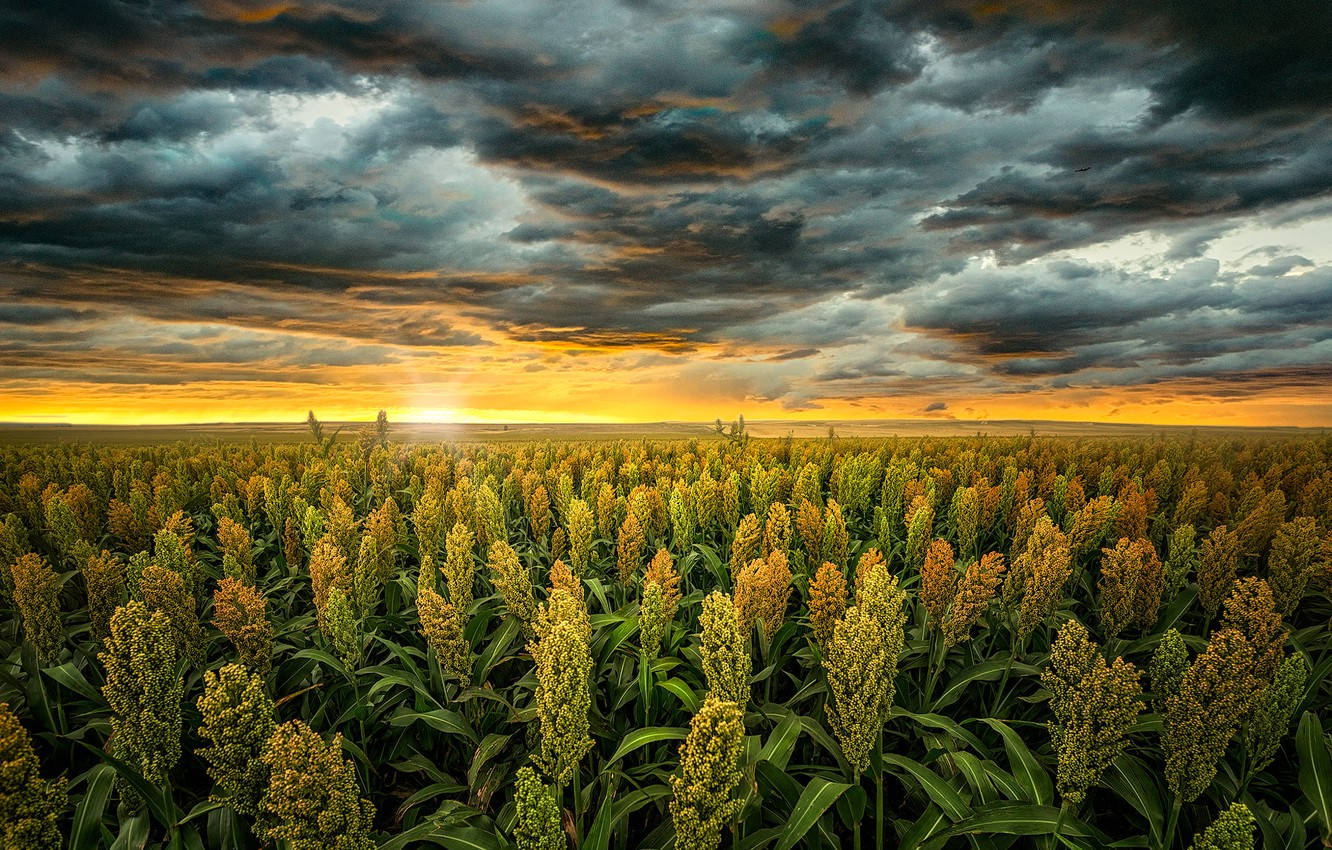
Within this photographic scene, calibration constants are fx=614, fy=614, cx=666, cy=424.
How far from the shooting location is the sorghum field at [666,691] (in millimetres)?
2732

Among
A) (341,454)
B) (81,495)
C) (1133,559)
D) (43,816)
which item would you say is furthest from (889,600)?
(341,454)

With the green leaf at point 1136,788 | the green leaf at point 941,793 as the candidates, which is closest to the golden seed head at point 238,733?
the green leaf at point 941,793

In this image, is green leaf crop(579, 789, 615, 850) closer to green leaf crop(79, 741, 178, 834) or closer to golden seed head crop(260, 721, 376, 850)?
golden seed head crop(260, 721, 376, 850)

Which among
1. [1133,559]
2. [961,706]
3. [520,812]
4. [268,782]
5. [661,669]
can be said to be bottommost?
[961,706]

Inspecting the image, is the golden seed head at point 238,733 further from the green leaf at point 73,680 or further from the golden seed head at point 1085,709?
the green leaf at point 73,680

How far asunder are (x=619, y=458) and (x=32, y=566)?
36.9 ft

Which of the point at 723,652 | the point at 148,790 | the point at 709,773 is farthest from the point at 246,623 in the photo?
the point at 709,773

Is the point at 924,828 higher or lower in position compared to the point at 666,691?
lower

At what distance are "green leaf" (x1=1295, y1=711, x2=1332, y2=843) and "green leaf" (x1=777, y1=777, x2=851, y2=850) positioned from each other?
2775 mm

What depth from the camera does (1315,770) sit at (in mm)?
3789

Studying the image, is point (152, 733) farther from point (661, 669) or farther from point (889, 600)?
point (889, 600)

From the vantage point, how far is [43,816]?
2229mm

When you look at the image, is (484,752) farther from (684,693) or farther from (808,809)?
(808,809)

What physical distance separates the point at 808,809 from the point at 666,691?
1.75 meters
